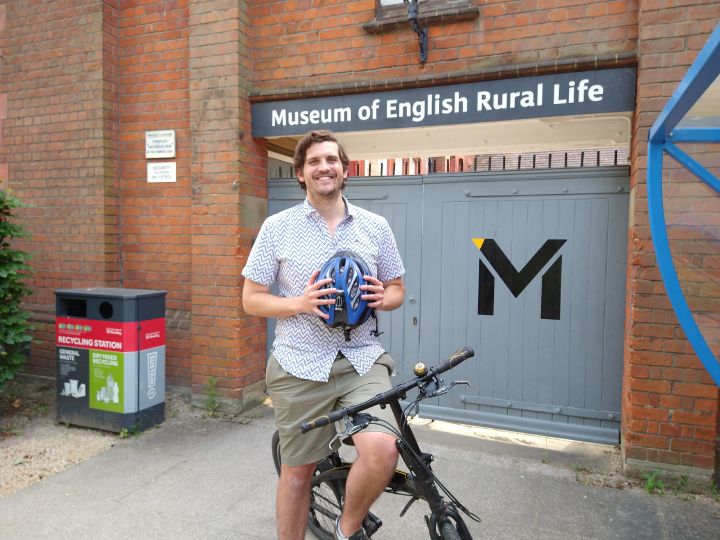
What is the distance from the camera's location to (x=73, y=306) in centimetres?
479

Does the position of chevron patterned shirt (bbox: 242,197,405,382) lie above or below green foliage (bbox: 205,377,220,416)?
above

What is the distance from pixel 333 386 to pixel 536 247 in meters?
2.63

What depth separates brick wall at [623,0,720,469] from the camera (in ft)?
11.9

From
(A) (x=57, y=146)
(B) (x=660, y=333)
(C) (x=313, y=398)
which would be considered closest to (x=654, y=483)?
(B) (x=660, y=333)

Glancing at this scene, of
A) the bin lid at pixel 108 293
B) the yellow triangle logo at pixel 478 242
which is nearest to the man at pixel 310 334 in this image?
the yellow triangle logo at pixel 478 242

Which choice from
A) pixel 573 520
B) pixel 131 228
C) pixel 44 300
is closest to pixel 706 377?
pixel 573 520

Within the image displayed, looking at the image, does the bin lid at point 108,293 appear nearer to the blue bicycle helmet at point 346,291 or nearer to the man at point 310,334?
the man at point 310,334

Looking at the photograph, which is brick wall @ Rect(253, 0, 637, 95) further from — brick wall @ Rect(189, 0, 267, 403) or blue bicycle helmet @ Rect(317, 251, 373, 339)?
blue bicycle helmet @ Rect(317, 251, 373, 339)

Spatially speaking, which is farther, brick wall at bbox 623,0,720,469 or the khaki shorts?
brick wall at bbox 623,0,720,469

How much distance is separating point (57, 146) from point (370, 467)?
16.1 ft

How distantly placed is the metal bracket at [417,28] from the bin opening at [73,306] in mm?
3428

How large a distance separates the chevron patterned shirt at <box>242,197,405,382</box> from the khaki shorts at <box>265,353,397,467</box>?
4 centimetres

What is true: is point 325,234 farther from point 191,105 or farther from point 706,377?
point 191,105

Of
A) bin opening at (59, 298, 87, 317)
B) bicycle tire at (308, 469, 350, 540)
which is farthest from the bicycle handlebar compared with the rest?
bin opening at (59, 298, 87, 317)
